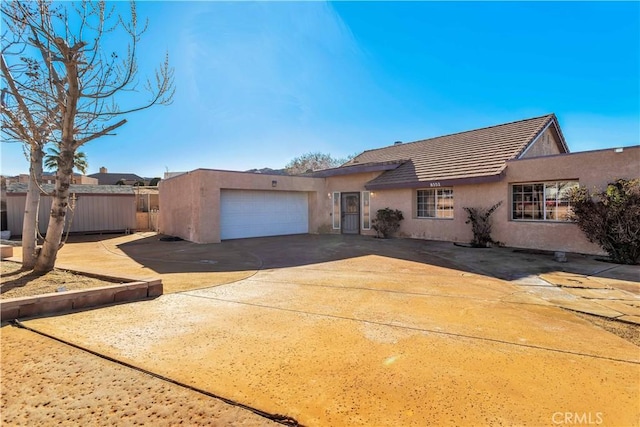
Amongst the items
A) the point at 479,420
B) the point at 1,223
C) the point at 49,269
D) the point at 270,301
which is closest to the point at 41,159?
the point at 49,269


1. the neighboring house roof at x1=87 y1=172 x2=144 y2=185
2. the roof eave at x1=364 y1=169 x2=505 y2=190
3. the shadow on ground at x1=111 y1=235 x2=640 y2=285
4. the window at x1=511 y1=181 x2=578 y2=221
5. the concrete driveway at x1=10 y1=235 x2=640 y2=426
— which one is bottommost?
the concrete driveway at x1=10 y1=235 x2=640 y2=426

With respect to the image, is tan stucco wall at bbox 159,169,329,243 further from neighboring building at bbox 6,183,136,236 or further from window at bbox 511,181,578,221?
window at bbox 511,181,578,221

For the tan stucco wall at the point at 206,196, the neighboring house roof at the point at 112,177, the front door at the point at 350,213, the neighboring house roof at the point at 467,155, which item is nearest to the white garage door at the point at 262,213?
the tan stucco wall at the point at 206,196

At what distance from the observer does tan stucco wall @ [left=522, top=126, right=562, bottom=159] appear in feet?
43.3

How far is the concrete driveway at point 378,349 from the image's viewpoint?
2432mm

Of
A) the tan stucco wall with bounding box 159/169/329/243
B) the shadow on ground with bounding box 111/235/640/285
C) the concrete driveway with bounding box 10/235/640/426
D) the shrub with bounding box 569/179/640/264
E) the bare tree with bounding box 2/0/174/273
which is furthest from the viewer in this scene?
the tan stucco wall with bounding box 159/169/329/243

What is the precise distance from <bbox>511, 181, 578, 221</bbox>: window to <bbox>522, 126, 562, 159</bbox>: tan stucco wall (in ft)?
6.18

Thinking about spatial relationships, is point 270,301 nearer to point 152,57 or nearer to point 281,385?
point 281,385

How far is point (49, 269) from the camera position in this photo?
6.25m

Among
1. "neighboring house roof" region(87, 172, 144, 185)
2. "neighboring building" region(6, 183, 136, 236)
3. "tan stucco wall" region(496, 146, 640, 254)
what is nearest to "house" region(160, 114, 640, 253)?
"tan stucco wall" region(496, 146, 640, 254)

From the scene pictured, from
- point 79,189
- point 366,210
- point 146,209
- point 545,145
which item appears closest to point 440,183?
point 366,210

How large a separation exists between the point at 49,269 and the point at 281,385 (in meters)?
6.20

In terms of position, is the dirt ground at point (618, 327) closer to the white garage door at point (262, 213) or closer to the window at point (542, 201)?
the window at point (542, 201)

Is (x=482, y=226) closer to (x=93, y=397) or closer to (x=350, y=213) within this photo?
(x=350, y=213)
